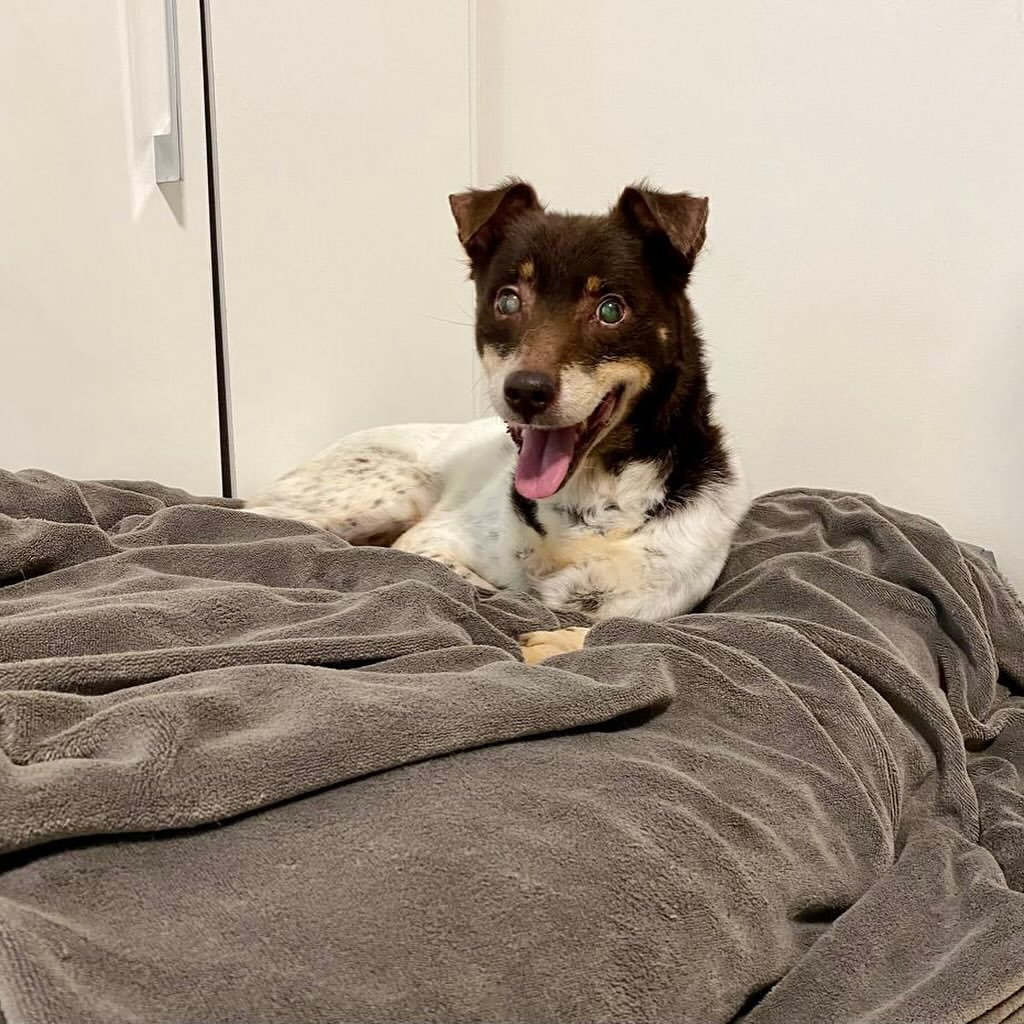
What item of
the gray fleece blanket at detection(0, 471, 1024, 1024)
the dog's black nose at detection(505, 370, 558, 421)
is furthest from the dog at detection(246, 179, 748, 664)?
the gray fleece blanket at detection(0, 471, 1024, 1024)

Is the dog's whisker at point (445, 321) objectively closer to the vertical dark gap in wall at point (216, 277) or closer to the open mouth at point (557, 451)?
the vertical dark gap in wall at point (216, 277)

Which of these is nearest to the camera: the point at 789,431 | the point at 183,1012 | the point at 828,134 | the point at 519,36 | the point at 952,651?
the point at 183,1012

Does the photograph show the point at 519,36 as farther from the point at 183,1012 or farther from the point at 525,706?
the point at 183,1012

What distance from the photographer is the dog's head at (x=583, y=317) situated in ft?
5.49

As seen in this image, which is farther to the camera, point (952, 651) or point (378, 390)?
point (378, 390)

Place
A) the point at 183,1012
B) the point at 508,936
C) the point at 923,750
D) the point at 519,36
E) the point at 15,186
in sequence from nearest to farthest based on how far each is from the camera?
the point at 183,1012 → the point at 508,936 → the point at 923,750 → the point at 15,186 → the point at 519,36

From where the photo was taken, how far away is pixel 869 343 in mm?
2676

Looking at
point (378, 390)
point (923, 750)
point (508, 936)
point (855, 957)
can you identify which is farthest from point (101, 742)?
point (378, 390)

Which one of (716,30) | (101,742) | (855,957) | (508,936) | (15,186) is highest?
(716,30)

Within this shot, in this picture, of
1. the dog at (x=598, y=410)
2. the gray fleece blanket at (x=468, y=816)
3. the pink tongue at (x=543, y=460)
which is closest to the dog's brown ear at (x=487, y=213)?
the dog at (x=598, y=410)

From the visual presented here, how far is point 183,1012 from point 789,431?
2440 millimetres

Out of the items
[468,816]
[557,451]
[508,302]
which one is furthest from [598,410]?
[468,816]

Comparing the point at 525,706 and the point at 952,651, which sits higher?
the point at 525,706

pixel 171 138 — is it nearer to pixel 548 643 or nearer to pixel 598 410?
pixel 598 410
